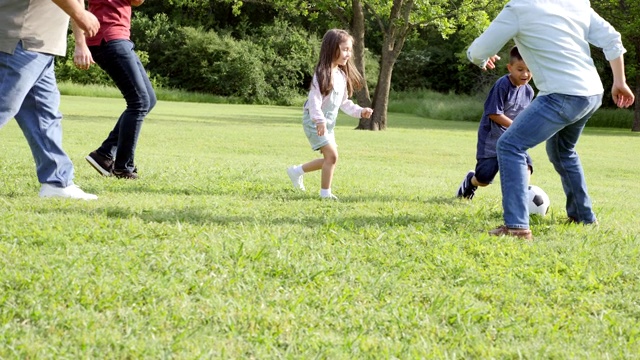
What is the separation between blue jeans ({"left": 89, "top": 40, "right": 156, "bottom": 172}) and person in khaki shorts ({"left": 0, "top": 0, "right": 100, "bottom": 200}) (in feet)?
4.04

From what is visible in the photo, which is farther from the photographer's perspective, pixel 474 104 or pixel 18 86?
pixel 474 104

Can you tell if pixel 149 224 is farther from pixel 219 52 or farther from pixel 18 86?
pixel 219 52

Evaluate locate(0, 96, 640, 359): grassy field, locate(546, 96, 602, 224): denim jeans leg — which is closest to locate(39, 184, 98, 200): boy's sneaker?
locate(0, 96, 640, 359): grassy field

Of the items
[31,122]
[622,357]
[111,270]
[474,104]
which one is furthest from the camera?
→ [474,104]

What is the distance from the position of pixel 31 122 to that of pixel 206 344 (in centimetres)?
344

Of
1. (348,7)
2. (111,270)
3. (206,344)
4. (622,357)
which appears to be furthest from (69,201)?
(348,7)

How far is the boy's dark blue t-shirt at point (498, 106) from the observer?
24.0 ft

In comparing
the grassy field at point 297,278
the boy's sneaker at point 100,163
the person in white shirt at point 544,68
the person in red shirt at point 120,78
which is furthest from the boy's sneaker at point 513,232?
the boy's sneaker at point 100,163

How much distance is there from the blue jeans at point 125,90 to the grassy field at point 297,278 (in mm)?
365

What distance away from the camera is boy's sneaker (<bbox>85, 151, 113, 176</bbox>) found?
761 centimetres

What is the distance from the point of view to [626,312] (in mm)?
4043

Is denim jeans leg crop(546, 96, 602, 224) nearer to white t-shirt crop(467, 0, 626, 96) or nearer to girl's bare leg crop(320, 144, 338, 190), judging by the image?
white t-shirt crop(467, 0, 626, 96)

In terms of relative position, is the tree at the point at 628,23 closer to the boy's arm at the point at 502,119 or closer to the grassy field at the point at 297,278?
the boy's arm at the point at 502,119

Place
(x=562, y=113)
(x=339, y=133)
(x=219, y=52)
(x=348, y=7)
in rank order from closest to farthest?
(x=562, y=113) < (x=339, y=133) < (x=348, y=7) < (x=219, y=52)
